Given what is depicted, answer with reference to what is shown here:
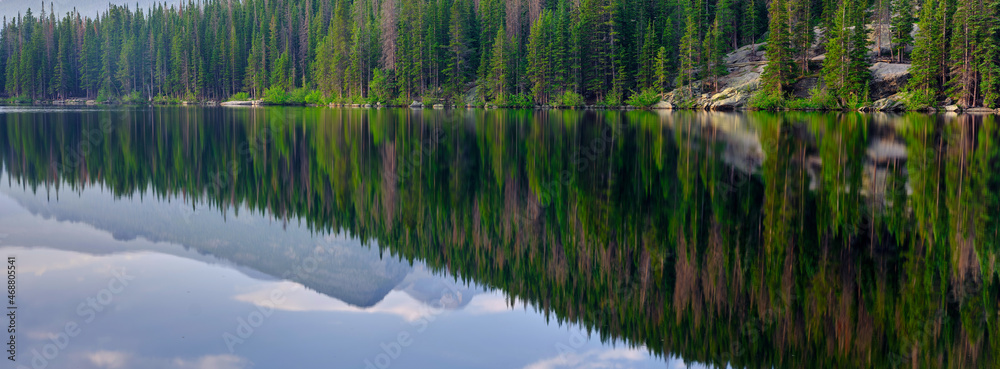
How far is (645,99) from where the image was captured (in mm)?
79188

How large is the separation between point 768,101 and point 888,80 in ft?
33.9

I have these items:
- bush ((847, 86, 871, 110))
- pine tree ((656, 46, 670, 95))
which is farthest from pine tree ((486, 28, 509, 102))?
bush ((847, 86, 871, 110))

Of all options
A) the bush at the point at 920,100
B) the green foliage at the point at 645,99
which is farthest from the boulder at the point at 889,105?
the green foliage at the point at 645,99

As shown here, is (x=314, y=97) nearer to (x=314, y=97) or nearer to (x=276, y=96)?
(x=314, y=97)

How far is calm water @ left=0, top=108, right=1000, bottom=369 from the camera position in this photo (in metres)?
6.77

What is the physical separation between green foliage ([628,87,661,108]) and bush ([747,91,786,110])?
39.0 feet

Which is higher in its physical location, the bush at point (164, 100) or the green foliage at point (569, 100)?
the bush at point (164, 100)

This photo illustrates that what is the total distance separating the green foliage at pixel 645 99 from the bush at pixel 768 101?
1189 centimetres

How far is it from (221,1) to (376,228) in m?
165

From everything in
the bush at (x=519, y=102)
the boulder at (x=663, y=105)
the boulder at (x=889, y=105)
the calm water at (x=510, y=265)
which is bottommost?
the calm water at (x=510, y=265)

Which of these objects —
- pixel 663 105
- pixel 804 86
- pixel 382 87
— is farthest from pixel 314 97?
pixel 804 86

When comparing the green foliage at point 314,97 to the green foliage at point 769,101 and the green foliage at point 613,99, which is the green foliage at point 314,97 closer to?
the green foliage at point 613,99

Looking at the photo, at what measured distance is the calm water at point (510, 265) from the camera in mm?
6770

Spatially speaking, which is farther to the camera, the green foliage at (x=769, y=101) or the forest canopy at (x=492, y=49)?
the green foliage at (x=769, y=101)
